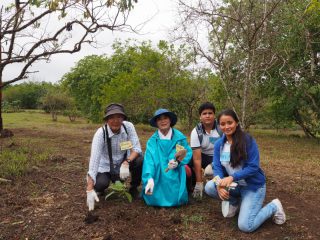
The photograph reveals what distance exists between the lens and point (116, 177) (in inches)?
167

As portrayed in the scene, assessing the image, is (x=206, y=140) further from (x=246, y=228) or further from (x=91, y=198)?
(x=91, y=198)

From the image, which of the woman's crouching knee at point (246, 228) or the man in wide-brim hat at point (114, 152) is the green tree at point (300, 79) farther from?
the woman's crouching knee at point (246, 228)

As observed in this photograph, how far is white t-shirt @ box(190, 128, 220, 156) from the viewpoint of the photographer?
4309mm

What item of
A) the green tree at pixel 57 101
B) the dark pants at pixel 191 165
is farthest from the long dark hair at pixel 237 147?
the green tree at pixel 57 101

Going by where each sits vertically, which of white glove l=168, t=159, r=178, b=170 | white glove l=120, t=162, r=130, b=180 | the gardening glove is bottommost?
white glove l=120, t=162, r=130, b=180

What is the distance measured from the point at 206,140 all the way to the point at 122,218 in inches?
57.0

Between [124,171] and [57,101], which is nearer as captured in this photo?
[124,171]

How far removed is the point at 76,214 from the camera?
3.78 meters

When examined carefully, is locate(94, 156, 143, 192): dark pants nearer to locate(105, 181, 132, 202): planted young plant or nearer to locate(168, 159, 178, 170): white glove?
locate(105, 181, 132, 202): planted young plant

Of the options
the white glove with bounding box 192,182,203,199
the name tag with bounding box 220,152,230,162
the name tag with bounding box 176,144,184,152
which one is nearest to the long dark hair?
the name tag with bounding box 220,152,230,162

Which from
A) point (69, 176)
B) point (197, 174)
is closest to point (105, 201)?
point (197, 174)

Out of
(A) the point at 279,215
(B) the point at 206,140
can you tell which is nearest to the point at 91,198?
(B) the point at 206,140

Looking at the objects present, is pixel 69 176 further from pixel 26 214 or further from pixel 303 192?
pixel 303 192

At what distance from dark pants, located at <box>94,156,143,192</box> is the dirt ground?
193mm
